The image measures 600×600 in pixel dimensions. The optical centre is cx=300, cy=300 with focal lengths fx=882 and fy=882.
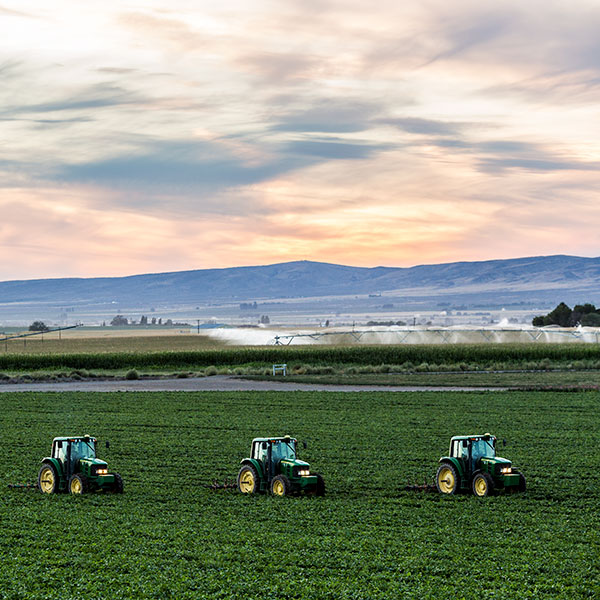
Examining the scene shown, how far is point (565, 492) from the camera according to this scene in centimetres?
2152

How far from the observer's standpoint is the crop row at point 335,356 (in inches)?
3319

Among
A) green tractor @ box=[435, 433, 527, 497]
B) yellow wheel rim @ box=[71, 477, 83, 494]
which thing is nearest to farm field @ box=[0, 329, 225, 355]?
yellow wheel rim @ box=[71, 477, 83, 494]

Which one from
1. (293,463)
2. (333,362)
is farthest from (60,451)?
(333,362)

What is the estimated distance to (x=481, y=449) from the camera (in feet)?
68.1

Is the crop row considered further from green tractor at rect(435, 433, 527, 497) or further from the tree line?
the tree line

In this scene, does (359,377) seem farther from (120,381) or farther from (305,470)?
(305,470)

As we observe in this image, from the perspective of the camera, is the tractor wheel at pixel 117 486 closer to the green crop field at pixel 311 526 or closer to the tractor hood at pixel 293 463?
the green crop field at pixel 311 526

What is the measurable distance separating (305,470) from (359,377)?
48.6m

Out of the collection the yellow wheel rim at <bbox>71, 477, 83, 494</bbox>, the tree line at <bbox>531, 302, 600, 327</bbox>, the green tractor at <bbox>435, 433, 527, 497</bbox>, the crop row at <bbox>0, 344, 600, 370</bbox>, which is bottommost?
the yellow wheel rim at <bbox>71, 477, 83, 494</bbox>

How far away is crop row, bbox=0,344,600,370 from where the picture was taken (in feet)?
277

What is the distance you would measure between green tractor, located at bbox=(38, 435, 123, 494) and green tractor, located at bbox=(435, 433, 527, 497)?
779 cm

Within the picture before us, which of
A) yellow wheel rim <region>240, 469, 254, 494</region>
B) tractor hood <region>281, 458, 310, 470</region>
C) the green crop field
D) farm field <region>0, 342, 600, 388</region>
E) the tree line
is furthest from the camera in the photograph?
the tree line

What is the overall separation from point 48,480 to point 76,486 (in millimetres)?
853

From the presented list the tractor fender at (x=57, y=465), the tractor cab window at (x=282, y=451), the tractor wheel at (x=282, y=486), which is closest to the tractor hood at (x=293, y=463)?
the tractor cab window at (x=282, y=451)
